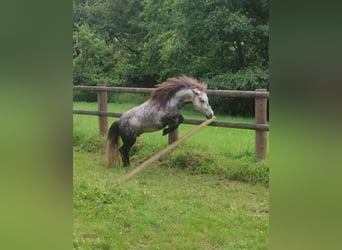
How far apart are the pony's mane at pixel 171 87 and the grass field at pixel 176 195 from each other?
0.40 feet

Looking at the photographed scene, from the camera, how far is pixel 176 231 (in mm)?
1886

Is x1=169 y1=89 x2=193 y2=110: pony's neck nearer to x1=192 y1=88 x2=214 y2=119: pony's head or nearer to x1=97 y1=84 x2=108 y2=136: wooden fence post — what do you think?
x1=192 y1=88 x2=214 y2=119: pony's head

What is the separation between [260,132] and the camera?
1858 mm

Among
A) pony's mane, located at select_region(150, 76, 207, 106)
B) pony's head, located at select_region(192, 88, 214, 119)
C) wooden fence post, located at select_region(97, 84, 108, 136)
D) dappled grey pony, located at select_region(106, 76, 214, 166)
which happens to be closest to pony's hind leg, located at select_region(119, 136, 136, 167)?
dappled grey pony, located at select_region(106, 76, 214, 166)

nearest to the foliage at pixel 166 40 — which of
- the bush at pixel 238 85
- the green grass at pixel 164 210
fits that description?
the bush at pixel 238 85

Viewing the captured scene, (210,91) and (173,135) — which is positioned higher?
(210,91)

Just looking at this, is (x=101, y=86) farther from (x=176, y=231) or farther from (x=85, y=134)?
(x=176, y=231)

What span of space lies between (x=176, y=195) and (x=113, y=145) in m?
0.47

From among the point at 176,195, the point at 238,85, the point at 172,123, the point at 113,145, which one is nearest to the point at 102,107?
the point at 113,145

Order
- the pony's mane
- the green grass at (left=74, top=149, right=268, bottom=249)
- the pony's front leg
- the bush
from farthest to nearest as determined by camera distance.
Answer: the pony's front leg
the pony's mane
the bush
the green grass at (left=74, top=149, right=268, bottom=249)

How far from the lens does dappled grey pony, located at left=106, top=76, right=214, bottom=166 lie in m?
2.09

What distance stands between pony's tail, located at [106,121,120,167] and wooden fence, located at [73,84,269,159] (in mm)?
41

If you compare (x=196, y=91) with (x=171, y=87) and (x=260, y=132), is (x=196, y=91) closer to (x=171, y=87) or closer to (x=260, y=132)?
(x=171, y=87)
